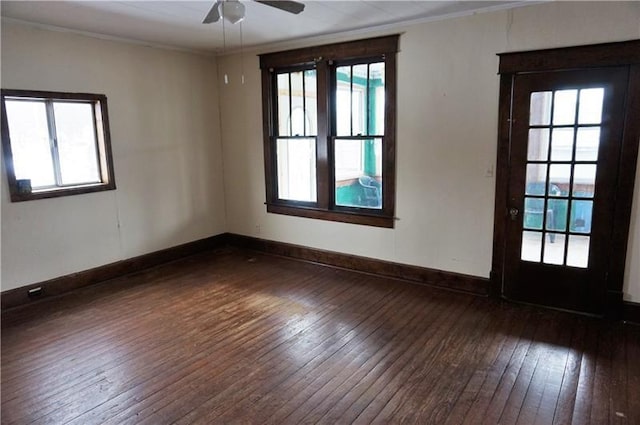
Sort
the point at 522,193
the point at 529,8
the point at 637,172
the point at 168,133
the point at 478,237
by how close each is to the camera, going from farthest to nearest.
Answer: the point at 168,133 < the point at 478,237 < the point at 522,193 < the point at 529,8 < the point at 637,172

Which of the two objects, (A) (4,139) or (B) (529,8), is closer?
(B) (529,8)

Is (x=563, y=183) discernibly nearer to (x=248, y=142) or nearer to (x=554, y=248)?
(x=554, y=248)

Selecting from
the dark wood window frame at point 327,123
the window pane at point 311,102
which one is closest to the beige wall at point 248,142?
the dark wood window frame at point 327,123

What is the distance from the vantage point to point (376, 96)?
15.3 ft

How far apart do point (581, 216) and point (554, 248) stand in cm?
37

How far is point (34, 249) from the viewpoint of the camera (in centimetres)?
423

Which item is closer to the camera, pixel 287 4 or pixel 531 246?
pixel 287 4

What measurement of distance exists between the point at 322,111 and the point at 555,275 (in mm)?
3025

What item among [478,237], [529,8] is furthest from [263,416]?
[529,8]

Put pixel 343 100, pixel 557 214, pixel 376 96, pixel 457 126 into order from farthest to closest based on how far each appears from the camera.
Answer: pixel 343 100
pixel 376 96
pixel 457 126
pixel 557 214

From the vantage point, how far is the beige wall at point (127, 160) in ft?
13.5

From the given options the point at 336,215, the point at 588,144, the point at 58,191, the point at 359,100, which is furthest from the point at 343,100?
the point at 58,191

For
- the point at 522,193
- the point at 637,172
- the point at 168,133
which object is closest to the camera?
the point at 637,172

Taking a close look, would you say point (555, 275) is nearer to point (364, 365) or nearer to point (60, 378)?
point (364, 365)
